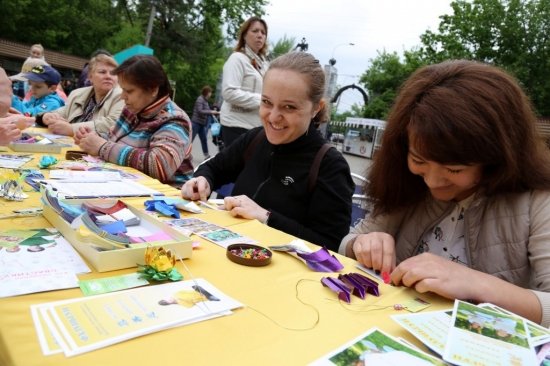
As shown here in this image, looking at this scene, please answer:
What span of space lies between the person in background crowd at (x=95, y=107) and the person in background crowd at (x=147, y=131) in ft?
2.48

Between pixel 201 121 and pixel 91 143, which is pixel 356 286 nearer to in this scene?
pixel 91 143

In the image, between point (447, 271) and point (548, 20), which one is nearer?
point (447, 271)

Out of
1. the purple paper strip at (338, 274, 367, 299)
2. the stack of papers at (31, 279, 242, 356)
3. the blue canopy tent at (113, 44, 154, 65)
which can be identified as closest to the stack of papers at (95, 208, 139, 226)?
the stack of papers at (31, 279, 242, 356)

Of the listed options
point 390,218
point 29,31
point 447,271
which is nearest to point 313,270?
point 447,271

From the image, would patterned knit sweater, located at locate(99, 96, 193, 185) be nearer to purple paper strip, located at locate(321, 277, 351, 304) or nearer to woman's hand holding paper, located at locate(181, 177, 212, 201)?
woman's hand holding paper, located at locate(181, 177, 212, 201)

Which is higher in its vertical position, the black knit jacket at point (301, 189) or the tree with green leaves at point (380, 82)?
the tree with green leaves at point (380, 82)

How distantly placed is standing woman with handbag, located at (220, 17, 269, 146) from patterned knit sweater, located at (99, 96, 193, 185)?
34.9 inches

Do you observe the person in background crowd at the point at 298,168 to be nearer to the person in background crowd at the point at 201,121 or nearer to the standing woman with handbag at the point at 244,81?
the standing woman with handbag at the point at 244,81

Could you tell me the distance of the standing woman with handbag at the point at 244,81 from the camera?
11.3 feet

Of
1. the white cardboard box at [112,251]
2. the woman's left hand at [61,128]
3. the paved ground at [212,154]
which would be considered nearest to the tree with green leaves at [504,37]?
the paved ground at [212,154]

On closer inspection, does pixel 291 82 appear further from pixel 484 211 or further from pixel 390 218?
pixel 484 211

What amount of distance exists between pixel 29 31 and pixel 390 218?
26671 mm

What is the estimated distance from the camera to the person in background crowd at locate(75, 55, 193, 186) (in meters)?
2.40

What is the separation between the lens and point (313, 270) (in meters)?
1.14
